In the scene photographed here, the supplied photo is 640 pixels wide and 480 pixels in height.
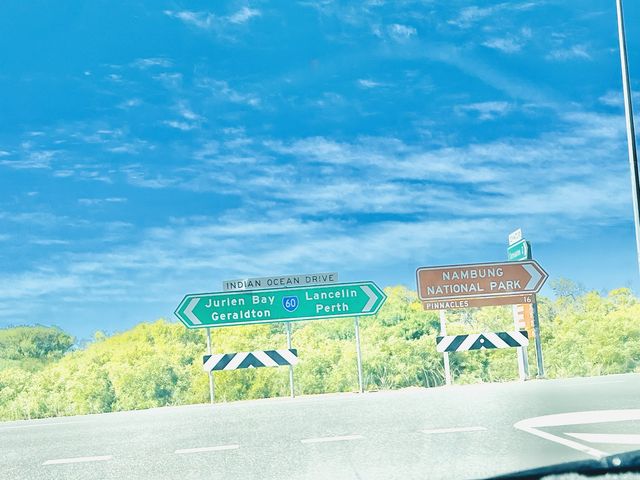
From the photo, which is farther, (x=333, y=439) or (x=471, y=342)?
(x=471, y=342)

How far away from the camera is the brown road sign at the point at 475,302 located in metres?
18.6

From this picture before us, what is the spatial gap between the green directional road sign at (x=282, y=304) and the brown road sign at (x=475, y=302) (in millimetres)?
1175

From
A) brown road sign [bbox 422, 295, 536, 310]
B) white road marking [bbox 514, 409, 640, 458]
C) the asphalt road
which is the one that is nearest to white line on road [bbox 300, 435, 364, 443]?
the asphalt road

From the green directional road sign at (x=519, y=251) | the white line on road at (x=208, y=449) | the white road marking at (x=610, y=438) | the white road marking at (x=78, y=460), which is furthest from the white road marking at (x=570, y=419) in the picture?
the green directional road sign at (x=519, y=251)

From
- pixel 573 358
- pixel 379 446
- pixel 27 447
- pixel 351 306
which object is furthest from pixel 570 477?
pixel 573 358

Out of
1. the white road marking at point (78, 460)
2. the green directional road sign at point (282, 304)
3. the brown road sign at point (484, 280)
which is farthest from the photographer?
the brown road sign at point (484, 280)

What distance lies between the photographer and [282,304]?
59.9 feet

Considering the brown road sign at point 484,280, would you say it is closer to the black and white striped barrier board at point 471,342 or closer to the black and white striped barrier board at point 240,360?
the black and white striped barrier board at point 471,342

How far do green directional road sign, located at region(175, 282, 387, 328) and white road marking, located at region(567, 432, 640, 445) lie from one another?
34.0ft

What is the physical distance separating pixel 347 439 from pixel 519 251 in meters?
12.1

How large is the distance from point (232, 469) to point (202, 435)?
275cm

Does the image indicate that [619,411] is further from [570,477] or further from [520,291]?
[520,291]

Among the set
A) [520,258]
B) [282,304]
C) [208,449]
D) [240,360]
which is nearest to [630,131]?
[520,258]

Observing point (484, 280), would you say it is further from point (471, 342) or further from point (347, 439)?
point (347, 439)
